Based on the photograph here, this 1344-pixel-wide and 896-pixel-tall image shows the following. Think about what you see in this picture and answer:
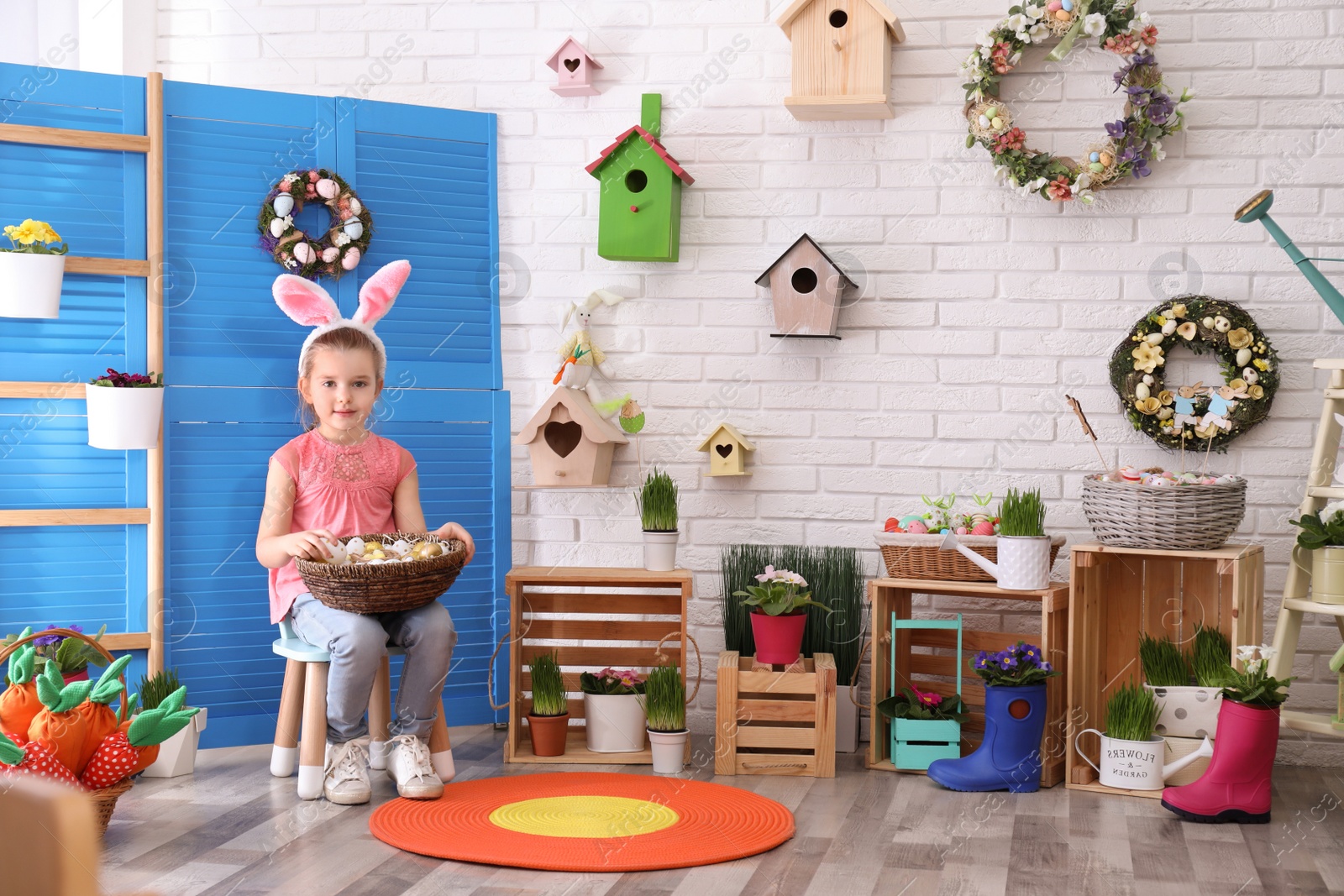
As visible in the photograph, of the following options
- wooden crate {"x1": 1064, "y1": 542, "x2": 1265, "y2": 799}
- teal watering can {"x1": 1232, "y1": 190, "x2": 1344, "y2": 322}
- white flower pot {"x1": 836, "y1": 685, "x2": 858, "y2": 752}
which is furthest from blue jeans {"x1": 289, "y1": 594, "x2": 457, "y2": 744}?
teal watering can {"x1": 1232, "y1": 190, "x2": 1344, "y2": 322}

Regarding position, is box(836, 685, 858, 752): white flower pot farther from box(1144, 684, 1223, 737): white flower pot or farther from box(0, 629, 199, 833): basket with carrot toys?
box(0, 629, 199, 833): basket with carrot toys

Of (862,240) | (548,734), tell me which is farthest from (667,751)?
(862,240)

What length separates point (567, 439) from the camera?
3188mm

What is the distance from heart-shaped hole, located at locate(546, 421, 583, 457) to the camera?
3.18 meters

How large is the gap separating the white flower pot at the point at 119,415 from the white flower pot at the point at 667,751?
1.42 meters

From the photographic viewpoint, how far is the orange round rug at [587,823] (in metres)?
2.18

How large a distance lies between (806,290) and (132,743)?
Answer: 6.35 ft

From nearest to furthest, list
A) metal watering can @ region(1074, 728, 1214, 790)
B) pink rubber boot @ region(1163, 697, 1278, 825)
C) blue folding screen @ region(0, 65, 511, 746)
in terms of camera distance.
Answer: pink rubber boot @ region(1163, 697, 1278, 825)
metal watering can @ region(1074, 728, 1214, 790)
blue folding screen @ region(0, 65, 511, 746)

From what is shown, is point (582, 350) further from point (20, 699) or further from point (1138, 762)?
point (1138, 762)

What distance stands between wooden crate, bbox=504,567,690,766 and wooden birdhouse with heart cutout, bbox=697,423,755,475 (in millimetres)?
330

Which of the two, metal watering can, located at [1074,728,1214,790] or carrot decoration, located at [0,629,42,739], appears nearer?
carrot decoration, located at [0,629,42,739]

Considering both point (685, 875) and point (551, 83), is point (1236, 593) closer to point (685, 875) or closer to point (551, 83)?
point (685, 875)

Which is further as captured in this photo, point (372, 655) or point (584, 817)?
point (372, 655)

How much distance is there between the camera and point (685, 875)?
212 cm
